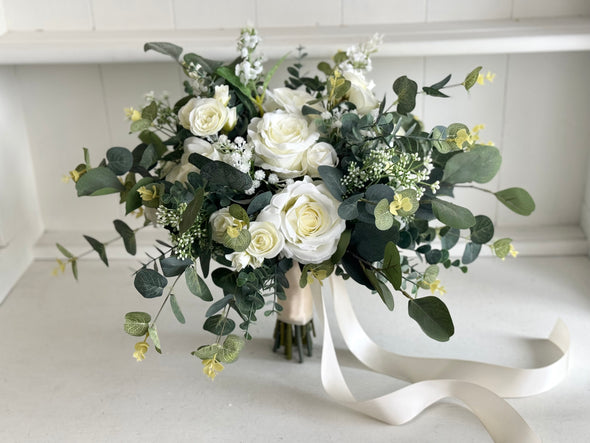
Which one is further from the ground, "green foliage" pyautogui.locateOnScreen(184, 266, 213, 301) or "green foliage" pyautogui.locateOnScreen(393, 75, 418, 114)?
"green foliage" pyautogui.locateOnScreen(393, 75, 418, 114)

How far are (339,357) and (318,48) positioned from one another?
520 millimetres

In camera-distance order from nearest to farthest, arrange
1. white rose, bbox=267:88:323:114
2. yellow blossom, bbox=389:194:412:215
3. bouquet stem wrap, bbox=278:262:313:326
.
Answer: yellow blossom, bbox=389:194:412:215
white rose, bbox=267:88:323:114
bouquet stem wrap, bbox=278:262:313:326

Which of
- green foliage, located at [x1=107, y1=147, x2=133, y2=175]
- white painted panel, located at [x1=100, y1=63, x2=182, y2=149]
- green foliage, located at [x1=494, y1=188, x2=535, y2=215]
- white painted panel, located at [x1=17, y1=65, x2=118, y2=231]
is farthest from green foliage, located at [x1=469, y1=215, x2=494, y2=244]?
white painted panel, located at [x1=17, y1=65, x2=118, y2=231]

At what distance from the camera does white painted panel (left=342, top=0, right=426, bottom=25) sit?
1169 mm

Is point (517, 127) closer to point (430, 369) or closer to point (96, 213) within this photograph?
point (430, 369)

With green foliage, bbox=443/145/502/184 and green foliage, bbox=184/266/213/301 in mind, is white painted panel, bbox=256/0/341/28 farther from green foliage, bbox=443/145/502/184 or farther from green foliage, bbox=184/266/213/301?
green foliage, bbox=184/266/213/301

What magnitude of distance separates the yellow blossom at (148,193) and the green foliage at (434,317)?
1.14 ft

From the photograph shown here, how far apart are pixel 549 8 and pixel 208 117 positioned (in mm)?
731

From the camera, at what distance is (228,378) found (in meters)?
0.95

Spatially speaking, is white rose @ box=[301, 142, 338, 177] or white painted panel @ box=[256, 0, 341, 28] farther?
white painted panel @ box=[256, 0, 341, 28]

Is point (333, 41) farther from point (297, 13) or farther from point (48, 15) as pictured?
point (48, 15)

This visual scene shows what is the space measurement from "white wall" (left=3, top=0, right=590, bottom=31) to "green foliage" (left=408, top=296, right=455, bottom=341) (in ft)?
2.08

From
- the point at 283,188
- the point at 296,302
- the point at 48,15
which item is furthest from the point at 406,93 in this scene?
the point at 48,15

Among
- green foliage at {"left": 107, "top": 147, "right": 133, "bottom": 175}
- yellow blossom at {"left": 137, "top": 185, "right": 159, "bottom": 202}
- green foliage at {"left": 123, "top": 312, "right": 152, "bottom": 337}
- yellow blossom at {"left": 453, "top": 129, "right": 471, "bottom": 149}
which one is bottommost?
green foliage at {"left": 123, "top": 312, "right": 152, "bottom": 337}
